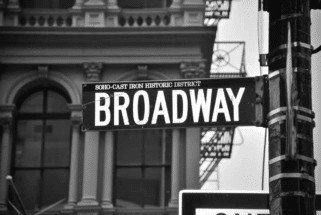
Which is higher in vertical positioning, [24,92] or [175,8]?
[175,8]

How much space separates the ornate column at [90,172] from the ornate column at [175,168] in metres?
1.80

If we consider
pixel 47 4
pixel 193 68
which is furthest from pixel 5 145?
pixel 193 68

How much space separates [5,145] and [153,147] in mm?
3662

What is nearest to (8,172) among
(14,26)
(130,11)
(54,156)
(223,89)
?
(54,156)

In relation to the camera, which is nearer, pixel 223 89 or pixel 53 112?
pixel 223 89

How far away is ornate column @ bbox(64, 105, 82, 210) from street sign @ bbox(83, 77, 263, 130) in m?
13.9

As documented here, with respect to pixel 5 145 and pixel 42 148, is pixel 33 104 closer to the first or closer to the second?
pixel 42 148

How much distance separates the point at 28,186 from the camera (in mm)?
19266

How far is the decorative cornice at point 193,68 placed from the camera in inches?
765

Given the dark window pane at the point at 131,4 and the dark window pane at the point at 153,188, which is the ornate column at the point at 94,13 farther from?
the dark window pane at the point at 153,188

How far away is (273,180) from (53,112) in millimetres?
16336

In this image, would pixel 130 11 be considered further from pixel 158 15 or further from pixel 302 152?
pixel 302 152

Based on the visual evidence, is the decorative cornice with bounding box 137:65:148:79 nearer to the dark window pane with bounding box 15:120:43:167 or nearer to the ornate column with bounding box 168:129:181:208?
the ornate column with bounding box 168:129:181:208

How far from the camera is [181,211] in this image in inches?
170
